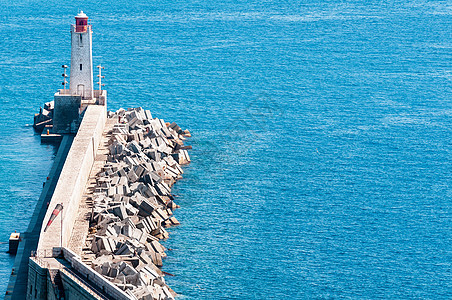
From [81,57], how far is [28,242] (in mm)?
27534

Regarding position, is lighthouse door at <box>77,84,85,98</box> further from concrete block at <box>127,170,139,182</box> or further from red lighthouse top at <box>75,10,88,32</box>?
concrete block at <box>127,170,139,182</box>

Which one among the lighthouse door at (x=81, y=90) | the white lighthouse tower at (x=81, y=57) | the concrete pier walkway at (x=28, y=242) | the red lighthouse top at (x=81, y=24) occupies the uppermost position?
the red lighthouse top at (x=81, y=24)

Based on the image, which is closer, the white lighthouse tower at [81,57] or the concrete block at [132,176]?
the concrete block at [132,176]

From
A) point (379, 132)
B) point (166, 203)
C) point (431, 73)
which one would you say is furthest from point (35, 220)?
point (431, 73)

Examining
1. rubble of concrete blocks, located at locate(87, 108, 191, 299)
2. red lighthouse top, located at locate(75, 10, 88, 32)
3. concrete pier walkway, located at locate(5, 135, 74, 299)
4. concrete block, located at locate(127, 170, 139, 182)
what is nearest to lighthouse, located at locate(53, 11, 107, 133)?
red lighthouse top, located at locate(75, 10, 88, 32)

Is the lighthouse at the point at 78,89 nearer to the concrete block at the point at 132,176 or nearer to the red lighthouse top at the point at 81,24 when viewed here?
the red lighthouse top at the point at 81,24

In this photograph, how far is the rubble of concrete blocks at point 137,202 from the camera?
47.2m

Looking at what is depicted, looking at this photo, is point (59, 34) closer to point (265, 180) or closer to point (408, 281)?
point (265, 180)

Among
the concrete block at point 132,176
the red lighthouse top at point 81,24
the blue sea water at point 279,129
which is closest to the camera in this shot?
the blue sea water at point 279,129

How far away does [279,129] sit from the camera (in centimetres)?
8594

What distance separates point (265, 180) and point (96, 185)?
17.2m

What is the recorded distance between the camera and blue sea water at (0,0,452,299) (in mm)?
55750

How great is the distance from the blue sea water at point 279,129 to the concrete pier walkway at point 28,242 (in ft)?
5.42

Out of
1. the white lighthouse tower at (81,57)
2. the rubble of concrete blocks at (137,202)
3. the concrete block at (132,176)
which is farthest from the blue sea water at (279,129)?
the white lighthouse tower at (81,57)
